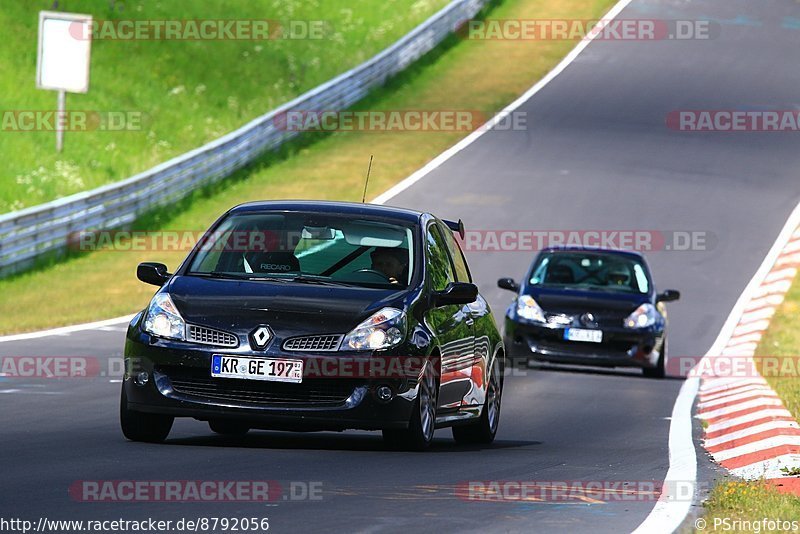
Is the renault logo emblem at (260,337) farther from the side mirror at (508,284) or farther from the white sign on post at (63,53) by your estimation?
the white sign on post at (63,53)

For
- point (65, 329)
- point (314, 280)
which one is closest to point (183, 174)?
point (65, 329)

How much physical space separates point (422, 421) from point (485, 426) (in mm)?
1463

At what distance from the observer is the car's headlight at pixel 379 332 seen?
9.92 meters

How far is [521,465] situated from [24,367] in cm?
675

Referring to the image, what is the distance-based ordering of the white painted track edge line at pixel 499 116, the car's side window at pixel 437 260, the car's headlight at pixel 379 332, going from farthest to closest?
the white painted track edge line at pixel 499 116 → the car's side window at pixel 437 260 → the car's headlight at pixel 379 332

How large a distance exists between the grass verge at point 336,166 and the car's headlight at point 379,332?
10.2 metres

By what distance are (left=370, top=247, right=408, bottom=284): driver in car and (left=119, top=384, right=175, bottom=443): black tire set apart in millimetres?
1626

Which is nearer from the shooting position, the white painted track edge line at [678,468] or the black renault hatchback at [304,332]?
the white painted track edge line at [678,468]

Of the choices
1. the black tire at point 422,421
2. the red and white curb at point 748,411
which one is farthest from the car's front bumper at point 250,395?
the red and white curb at point 748,411

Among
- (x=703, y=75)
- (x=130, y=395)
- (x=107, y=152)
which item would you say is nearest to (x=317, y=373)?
(x=130, y=395)

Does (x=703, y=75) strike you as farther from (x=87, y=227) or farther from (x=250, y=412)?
(x=250, y=412)

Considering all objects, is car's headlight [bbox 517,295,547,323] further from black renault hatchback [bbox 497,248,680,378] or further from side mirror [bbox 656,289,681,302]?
side mirror [bbox 656,289,681,302]

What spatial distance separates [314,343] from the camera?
9.87m

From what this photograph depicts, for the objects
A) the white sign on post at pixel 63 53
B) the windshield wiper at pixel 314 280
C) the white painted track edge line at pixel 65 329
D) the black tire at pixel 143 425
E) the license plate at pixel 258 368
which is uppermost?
the white sign on post at pixel 63 53
